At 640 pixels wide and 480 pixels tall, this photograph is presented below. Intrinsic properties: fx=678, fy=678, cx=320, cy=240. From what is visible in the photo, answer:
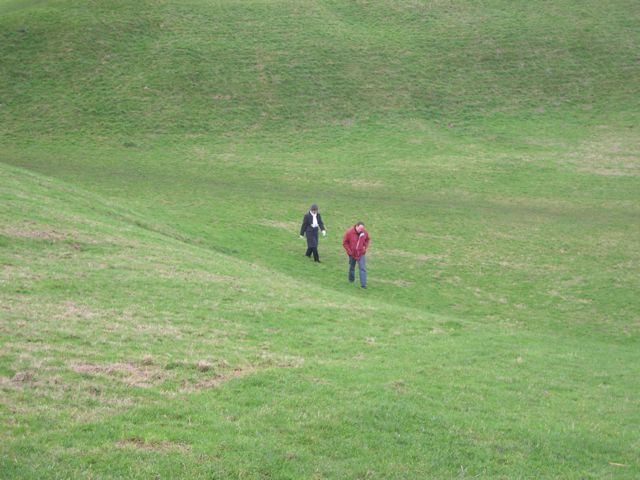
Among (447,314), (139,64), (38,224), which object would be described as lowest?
(447,314)

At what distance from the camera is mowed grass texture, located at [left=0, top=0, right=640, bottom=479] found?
1274 centimetres

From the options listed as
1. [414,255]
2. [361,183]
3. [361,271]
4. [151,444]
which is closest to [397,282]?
[361,271]

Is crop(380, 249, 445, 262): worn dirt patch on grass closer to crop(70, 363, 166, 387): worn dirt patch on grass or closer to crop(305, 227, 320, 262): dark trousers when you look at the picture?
crop(305, 227, 320, 262): dark trousers

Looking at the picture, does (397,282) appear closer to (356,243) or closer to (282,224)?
(356,243)

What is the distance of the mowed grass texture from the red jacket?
69.6 inches

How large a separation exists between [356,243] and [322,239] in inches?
370

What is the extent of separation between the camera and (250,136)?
2776 inches

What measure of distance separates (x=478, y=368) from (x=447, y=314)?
401 inches

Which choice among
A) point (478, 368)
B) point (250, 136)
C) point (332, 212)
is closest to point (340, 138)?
point (250, 136)

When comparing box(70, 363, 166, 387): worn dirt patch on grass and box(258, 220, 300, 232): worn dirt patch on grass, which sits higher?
box(258, 220, 300, 232): worn dirt patch on grass

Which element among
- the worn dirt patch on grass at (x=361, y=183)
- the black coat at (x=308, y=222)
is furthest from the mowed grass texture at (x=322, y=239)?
the black coat at (x=308, y=222)

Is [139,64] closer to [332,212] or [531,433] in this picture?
[332,212]

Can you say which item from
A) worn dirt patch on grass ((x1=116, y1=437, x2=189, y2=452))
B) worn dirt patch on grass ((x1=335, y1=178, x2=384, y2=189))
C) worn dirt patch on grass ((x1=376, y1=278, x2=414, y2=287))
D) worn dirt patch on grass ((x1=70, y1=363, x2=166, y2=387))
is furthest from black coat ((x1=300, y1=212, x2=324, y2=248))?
worn dirt patch on grass ((x1=116, y1=437, x2=189, y2=452))

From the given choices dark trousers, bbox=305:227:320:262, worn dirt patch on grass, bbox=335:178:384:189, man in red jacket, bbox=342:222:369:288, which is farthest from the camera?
worn dirt patch on grass, bbox=335:178:384:189
